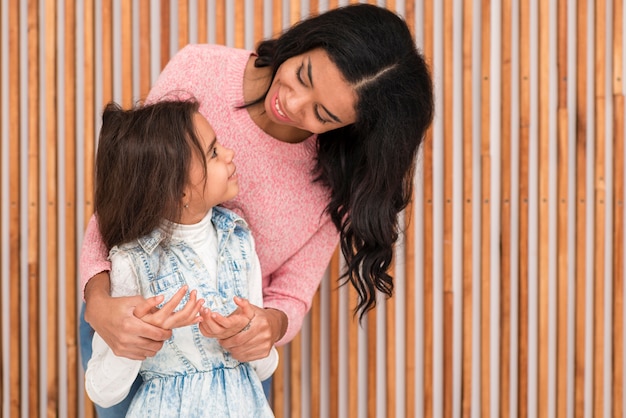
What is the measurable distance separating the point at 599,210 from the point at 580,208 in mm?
57

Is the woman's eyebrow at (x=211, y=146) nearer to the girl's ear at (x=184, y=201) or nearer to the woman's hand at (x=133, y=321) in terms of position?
the girl's ear at (x=184, y=201)

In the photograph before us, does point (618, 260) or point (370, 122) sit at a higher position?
point (370, 122)

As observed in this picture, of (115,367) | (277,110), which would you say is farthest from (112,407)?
(277,110)

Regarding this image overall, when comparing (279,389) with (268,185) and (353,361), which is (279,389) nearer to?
(353,361)

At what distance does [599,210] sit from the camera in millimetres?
2197

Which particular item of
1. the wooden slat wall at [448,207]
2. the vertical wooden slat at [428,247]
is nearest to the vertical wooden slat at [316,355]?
the wooden slat wall at [448,207]

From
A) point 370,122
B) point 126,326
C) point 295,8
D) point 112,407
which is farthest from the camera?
point 295,8

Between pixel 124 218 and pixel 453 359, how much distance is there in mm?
1329

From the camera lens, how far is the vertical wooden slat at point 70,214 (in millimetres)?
2217

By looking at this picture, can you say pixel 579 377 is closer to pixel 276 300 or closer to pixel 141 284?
pixel 276 300

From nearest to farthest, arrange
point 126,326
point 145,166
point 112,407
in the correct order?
point 126,326 → point 145,166 → point 112,407

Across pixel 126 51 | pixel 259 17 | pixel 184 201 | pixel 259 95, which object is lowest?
pixel 184 201

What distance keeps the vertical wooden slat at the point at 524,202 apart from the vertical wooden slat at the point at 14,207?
1.55 meters

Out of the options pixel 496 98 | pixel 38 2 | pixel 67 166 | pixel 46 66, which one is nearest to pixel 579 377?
pixel 496 98
